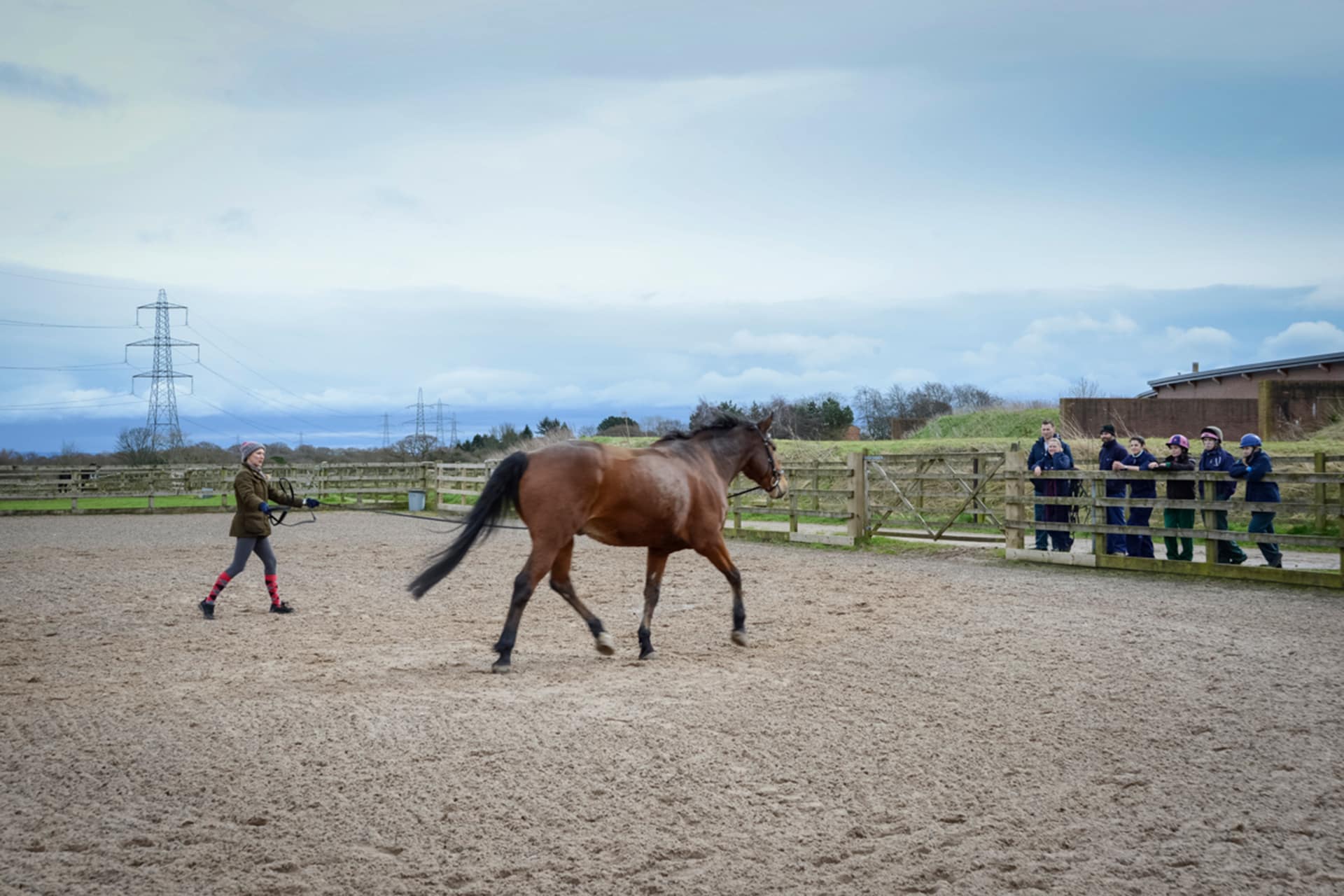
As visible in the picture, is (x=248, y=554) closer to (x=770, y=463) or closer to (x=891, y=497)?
(x=770, y=463)

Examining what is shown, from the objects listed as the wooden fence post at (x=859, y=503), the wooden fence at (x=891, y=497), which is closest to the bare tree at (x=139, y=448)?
the wooden fence at (x=891, y=497)

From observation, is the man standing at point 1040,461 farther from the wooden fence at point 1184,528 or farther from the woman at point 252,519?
the woman at point 252,519

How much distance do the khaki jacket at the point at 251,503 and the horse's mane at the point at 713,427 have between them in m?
3.65

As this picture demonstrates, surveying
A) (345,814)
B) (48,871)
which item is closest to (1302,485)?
(345,814)

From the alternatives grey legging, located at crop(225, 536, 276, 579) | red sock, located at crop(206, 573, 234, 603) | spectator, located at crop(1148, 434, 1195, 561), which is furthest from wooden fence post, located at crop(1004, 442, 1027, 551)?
red sock, located at crop(206, 573, 234, 603)

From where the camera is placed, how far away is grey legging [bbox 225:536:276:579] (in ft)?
28.7

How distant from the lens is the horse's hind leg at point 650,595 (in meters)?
6.78

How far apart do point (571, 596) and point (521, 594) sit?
0.52 metres

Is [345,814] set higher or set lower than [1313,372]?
lower

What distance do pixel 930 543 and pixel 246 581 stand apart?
32.3 ft

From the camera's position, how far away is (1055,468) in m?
12.7

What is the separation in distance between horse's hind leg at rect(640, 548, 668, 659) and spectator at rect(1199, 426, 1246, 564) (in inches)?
282

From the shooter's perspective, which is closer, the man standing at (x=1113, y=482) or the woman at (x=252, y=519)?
the woman at (x=252, y=519)

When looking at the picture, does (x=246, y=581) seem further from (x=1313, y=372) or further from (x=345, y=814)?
(x=1313, y=372)
